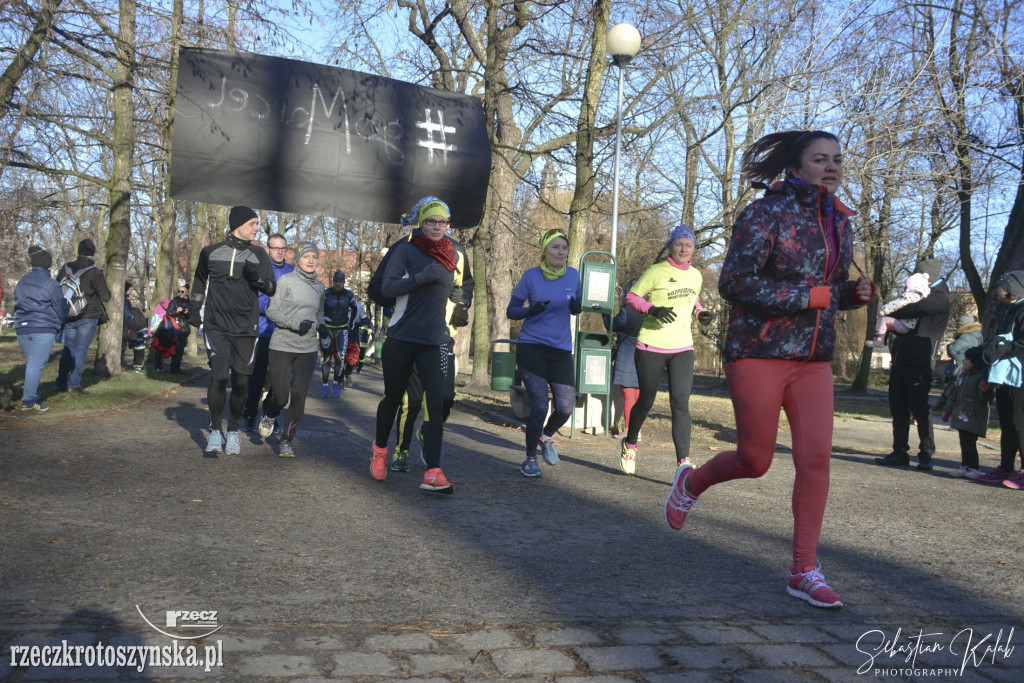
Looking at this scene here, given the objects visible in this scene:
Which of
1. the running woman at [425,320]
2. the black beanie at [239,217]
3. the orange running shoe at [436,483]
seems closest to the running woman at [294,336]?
the black beanie at [239,217]

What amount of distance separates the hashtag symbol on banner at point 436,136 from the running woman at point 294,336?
480cm

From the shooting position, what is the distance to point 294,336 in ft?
27.6

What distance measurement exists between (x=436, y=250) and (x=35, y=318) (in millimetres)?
6265

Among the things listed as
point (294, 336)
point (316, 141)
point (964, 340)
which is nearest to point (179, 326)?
point (316, 141)

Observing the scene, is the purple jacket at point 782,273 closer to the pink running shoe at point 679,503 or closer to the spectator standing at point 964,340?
the pink running shoe at point 679,503

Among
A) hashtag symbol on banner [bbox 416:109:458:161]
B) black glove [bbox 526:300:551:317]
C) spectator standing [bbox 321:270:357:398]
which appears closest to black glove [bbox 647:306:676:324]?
black glove [bbox 526:300:551:317]

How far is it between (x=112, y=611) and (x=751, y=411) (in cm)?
285

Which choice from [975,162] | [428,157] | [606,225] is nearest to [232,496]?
[428,157]

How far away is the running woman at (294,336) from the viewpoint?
27.5 feet

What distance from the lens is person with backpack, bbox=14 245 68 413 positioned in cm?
1083

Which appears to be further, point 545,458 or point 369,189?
point 369,189

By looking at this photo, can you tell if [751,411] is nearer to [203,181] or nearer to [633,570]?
[633,570]

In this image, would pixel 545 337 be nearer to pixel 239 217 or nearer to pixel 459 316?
pixel 459 316

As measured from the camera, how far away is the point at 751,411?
4516 mm
